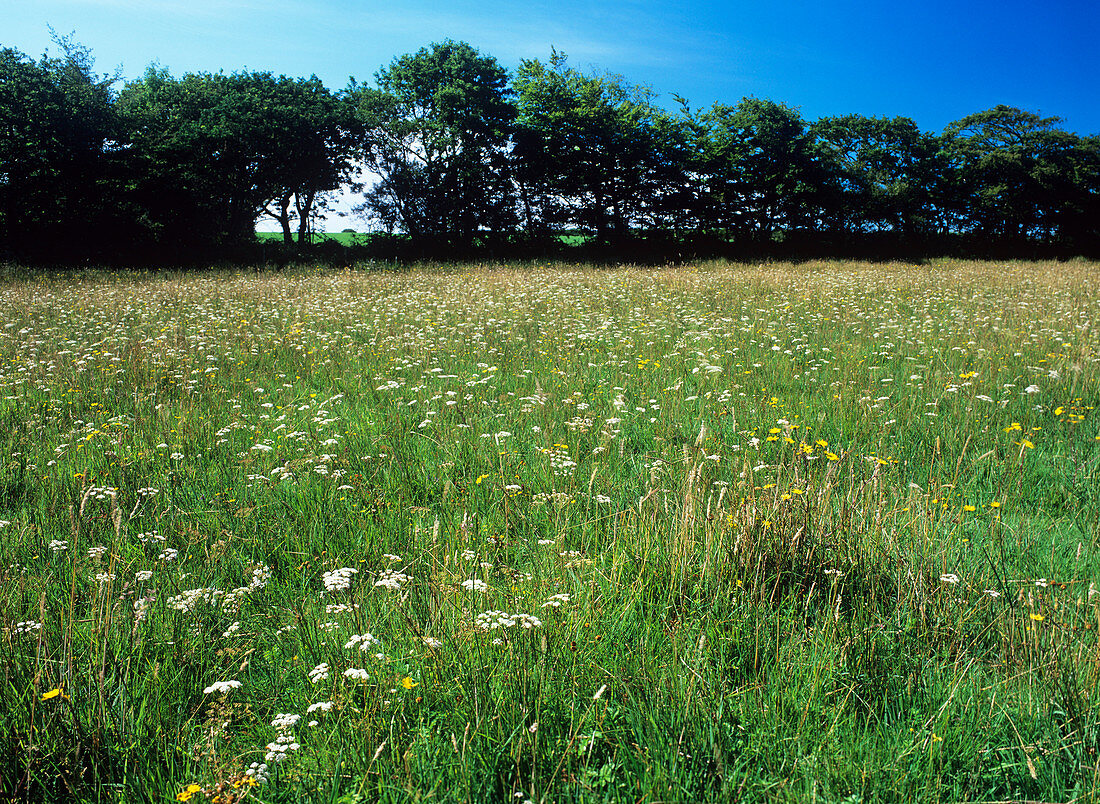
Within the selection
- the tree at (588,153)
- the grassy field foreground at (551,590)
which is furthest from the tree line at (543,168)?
the grassy field foreground at (551,590)

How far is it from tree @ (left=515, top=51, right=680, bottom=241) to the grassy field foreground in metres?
29.3

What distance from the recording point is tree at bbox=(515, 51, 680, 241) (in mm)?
31734

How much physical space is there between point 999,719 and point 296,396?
5817mm

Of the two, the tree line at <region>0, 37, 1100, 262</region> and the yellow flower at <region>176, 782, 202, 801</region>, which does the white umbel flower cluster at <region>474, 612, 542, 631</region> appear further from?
the tree line at <region>0, 37, 1100, 262</region>

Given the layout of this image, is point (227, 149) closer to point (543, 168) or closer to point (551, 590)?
Answer: point (543, 168)

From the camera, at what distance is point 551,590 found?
2396 mm

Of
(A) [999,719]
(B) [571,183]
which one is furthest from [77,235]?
(A) [999,719]

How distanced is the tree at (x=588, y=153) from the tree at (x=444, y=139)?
4.81ft

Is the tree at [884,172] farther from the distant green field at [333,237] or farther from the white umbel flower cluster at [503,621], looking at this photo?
the white umbel flower cluster at [503,621]

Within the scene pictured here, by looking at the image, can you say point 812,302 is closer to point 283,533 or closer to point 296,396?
point 296,396

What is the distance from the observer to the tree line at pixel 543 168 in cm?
2939

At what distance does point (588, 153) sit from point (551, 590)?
3336cm

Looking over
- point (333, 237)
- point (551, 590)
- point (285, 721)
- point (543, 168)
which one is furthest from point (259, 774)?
point (333, 237)

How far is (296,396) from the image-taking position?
19.3 feet
